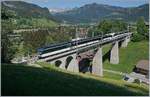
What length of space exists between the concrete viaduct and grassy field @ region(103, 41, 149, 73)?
2.28 metres

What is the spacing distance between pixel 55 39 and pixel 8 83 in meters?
96.1

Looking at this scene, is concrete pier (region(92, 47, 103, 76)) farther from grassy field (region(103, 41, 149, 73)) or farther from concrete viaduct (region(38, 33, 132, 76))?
grassy field (region(103, 41, 149, 73))

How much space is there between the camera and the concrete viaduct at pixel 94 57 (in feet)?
211

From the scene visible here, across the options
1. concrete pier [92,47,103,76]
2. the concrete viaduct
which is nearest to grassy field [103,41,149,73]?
the concrete viaduct

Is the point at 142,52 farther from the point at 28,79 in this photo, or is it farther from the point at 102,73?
the point at 28,79

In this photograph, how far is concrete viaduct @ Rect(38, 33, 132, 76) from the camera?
211 feet

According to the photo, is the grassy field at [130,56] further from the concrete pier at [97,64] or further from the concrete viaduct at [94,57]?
the concrete pier at [97,64]

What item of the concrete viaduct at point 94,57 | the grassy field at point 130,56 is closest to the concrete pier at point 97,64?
the concrete viaduct at point 94,57

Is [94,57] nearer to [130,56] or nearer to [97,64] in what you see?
[97,64]

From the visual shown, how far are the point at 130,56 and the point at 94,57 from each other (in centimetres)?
1954

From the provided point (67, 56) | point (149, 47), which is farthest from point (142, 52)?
point (67, 56)

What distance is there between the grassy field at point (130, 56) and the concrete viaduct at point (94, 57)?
2277 mm

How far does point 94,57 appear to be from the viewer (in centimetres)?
8312

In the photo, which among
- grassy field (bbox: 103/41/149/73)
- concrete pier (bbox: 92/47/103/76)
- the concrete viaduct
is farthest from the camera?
grassy field (bbox: 103/41/149/73)
